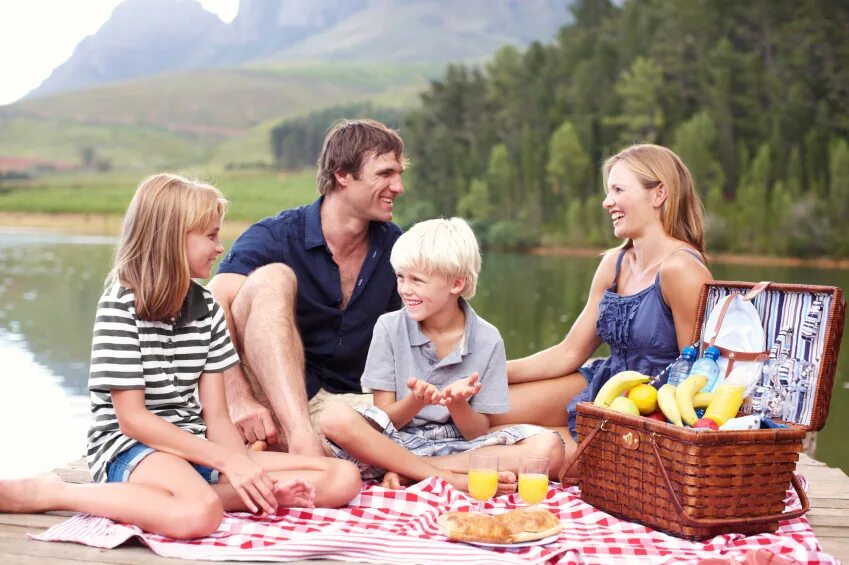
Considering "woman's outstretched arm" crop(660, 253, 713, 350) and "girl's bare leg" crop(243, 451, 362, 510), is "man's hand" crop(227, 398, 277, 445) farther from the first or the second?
"woman's outstretched arm" crop(660, 253, 713, 350)

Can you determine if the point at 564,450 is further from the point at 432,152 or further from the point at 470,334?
the point at 432,152

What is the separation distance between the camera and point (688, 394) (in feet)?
8.85

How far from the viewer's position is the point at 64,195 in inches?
Result: 1373

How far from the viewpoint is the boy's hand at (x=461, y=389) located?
2.66 meters

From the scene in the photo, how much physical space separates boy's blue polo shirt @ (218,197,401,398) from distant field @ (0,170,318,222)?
2967cm

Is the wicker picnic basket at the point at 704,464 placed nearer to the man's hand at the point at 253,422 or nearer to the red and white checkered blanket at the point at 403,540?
the red and white checkered blanket at the point at 403,540

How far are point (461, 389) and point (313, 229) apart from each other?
3.70ft

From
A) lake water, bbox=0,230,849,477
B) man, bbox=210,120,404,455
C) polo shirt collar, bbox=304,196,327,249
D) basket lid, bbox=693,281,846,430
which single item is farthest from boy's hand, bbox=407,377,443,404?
lake water, bbox=0,230,849,477

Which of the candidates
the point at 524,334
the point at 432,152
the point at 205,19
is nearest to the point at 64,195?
the point at 432,152

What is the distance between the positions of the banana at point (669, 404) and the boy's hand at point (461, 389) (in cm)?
46

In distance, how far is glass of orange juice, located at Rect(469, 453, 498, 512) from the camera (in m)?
2.58

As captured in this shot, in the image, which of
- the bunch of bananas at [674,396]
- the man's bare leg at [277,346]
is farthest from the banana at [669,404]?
the man's bare leg at [277,346]

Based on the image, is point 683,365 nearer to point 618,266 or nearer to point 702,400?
point 702,400

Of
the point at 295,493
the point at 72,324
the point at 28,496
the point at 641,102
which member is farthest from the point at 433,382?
the point at 641,102
